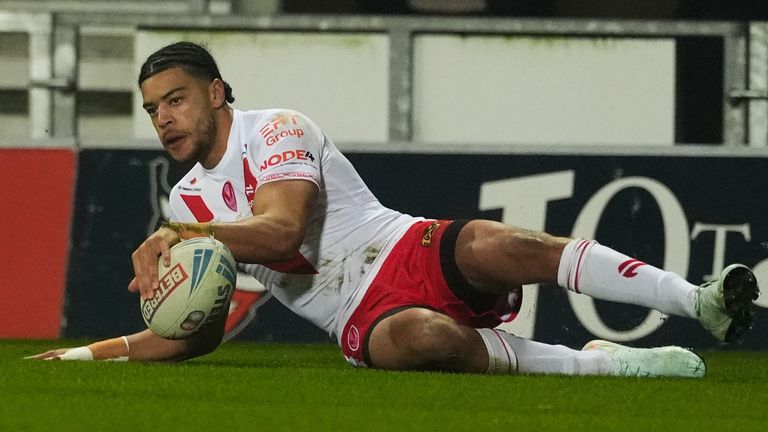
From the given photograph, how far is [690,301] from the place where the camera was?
169 inches

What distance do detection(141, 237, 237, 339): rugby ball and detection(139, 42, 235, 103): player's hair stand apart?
75 centimetres

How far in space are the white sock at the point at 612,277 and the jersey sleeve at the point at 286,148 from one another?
86cm

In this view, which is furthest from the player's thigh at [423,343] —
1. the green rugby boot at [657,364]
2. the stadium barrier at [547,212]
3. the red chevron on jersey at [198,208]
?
the stadium barrier at [547,212]

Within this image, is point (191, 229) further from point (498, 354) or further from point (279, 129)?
point (498, 354)

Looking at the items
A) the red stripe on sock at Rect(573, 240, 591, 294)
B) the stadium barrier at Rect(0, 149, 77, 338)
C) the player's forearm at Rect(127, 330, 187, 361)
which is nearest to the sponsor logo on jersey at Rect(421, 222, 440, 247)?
the red stripe on sock at Rect(573, 240, 591, 294)

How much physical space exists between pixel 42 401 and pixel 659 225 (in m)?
4.27

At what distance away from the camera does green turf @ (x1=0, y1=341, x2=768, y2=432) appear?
11.1 feet

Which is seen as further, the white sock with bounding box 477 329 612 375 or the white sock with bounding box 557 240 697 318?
the white sock with bounding box 477 329 612 375

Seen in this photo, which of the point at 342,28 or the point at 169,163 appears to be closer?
the point at 169,163

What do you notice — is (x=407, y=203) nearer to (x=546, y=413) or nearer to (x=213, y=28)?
(x=213, y=28)

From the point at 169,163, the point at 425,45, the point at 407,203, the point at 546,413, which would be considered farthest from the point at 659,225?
the point at 546,413

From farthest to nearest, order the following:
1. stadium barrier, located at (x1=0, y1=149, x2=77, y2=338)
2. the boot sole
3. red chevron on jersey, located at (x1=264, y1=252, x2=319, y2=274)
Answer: stadium barrier, located at (x1=0, y1=149, x2=77, y2=338), red chevron on jersey, located at (x1=264, y1=252, x2=319, y2=274), the boot sole

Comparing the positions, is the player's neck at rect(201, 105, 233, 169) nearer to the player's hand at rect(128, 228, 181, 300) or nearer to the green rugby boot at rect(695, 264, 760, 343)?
the player's hand at rect(128, 228, 181, 300)

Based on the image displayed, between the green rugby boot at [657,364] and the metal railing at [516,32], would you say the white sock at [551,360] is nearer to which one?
the green rugby boot at [657,364]
